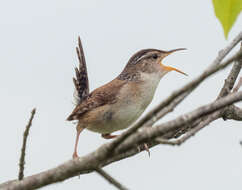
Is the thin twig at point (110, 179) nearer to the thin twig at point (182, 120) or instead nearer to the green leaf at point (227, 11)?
the thin twig at point (182, 120)

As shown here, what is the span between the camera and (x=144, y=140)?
1.63 m

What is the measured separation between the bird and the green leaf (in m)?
2.84

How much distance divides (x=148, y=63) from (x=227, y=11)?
3.72m

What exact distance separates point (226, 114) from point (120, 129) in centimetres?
159

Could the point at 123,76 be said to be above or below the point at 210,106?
below

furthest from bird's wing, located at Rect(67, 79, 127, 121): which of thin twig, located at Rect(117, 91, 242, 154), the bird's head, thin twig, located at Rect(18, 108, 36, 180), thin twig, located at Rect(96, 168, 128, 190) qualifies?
thin twig, located at Rect(117, 91, 242, 154)

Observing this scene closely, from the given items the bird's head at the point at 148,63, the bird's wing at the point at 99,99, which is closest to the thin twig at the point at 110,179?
the bird's wing at the point at 99,99

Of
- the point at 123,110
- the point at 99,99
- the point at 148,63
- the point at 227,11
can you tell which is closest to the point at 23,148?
the point at 227,11

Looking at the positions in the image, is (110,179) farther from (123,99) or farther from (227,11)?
(123,99)

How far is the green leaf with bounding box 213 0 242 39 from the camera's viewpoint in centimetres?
121

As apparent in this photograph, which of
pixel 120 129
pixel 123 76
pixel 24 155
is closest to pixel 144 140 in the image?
pixel 24 155

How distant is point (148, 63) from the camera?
4945 mm

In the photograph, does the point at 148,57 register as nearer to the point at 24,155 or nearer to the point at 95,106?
the point at 95,106

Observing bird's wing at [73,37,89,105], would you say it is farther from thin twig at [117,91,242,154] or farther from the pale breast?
thin twig at [117,91,242,154]
